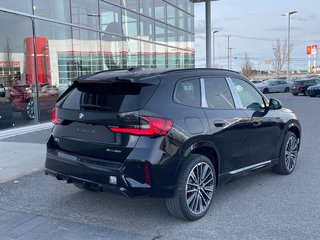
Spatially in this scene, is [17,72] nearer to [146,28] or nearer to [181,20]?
[146,28]

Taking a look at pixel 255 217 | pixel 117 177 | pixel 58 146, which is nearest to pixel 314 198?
pixel 255 217

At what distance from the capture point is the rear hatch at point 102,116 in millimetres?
3682

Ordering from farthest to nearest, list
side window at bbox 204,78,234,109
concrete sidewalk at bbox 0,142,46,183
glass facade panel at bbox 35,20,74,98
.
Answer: glass facade panel at bbox 35,20,74,98 → concrete sidewalk at bbox 0,142,46,183 → side window at bbox 204,78,234,109

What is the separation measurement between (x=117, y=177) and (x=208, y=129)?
48.6 inches

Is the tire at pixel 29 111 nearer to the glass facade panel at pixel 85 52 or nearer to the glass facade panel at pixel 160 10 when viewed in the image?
the glass facade panel at pixel 85 52

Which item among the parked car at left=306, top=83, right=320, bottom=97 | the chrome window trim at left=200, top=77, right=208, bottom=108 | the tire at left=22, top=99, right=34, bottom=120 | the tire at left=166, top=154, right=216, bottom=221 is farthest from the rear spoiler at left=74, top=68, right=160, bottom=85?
the parked car at left=306, top=83, right=320, bottom=97

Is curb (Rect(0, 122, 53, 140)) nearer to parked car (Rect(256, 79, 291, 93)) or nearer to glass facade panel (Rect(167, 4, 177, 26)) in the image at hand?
glass facade panel (Rect(167, 4, 177, 26))

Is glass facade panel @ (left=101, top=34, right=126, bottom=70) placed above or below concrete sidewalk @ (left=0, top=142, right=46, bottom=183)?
above

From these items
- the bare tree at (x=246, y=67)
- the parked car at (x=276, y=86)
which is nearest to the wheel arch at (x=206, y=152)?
the parked car at (x=276, y=86)

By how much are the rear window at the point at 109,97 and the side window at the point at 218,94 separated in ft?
2.98

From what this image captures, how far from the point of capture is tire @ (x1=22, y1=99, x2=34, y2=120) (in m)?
11.5

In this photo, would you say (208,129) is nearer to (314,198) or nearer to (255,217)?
(255,217)

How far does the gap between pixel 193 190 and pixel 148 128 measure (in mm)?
991

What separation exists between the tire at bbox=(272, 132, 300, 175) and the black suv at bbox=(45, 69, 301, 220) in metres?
1.11
